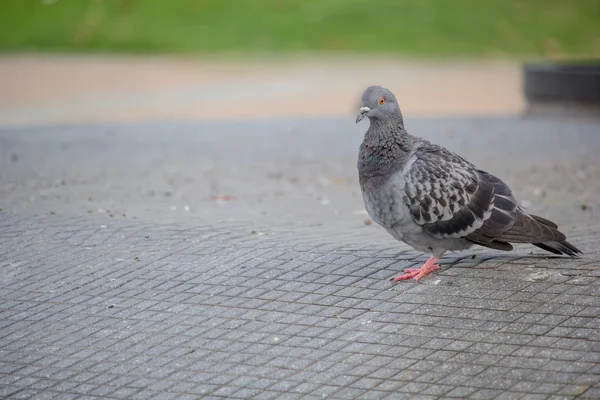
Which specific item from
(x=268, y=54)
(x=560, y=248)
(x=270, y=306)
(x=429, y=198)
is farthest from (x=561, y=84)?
(x=268, y=54)

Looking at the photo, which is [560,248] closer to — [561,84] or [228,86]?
[561,84]

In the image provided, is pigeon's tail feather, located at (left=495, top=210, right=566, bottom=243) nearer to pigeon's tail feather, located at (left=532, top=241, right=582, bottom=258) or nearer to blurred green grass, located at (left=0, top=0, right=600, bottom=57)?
pigeon's tail feather, located at (left=532, top=241, right=582, bottom=258)

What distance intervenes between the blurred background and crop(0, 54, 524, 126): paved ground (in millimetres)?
42

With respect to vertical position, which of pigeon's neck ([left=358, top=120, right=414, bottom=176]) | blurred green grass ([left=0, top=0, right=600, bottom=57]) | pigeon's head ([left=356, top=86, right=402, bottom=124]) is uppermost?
blurred green grass ([left=0, top=0, right=600, bottom=57])

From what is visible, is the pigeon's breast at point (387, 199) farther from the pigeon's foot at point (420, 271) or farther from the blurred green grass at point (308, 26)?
the blurred green grass at point (308, 26)

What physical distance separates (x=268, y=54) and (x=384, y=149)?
2051cm

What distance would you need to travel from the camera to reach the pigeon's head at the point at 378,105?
5.75 metres

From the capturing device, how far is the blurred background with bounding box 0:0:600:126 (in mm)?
17453

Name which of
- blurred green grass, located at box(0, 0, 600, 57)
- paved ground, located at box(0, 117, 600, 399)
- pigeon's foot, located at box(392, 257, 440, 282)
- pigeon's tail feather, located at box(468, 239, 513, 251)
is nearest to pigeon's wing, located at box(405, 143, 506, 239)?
pigeon's tail feather, located at box(468, 239, 513, 251)

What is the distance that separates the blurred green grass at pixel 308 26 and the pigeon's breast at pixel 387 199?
801 inches

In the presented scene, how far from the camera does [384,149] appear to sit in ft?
18.9

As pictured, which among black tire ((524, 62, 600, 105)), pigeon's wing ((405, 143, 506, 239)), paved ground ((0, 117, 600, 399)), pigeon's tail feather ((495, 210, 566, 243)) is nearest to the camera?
paved ground ((0, 117, 600, 399))

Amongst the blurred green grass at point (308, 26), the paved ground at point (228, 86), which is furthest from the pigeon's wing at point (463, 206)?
the blurred green grass at point (308, 26)

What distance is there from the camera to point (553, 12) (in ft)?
95.5
